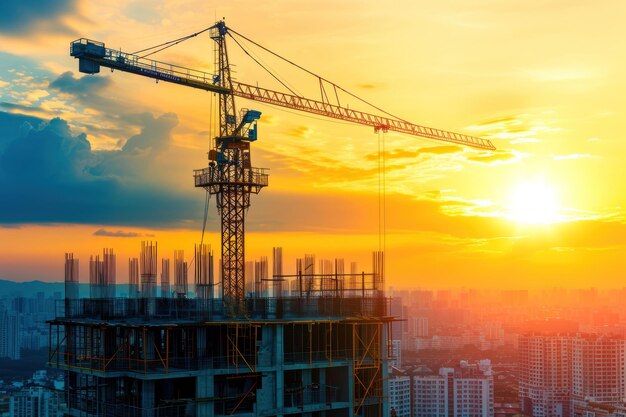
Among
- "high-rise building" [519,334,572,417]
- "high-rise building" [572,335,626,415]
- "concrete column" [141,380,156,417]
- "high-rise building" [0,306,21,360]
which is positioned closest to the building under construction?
"concrete column" [141,380,156,417]

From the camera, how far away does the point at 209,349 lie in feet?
76.7

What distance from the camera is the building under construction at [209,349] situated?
73.5 feet

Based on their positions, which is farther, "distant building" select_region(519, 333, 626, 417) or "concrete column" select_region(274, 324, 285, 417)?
"distant building" select_region(519, 333, 626, 417)

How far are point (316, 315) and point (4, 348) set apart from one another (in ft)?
384

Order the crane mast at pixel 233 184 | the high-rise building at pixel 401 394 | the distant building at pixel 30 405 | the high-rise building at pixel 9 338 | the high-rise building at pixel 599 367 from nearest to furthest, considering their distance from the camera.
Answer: the crane mast at pixel 233 184, the distant building at pixel 30 405, the high-rise building at pixel 401 394, the high-rise building at pixel 599 367, the high-rise building at pixel 9 338

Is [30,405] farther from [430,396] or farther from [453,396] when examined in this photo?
[453,396]

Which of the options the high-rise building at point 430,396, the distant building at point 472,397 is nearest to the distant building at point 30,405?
the high-rise building at point 430,396

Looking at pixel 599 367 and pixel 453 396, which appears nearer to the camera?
pixel 453 396

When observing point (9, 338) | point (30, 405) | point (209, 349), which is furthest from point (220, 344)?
point (9, 338)

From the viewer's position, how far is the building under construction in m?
22.4

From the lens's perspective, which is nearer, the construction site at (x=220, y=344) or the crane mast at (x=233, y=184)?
the construction site at (x=220, y=344)

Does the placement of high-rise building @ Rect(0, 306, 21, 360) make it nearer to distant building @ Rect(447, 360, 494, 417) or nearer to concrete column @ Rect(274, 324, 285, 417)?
distant building @ Rect(447, 360, 494, 417)

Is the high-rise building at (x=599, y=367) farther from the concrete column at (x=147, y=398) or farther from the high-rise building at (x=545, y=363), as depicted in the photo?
the concrete column at (x=147, y=398)

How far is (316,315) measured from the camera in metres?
26.3
